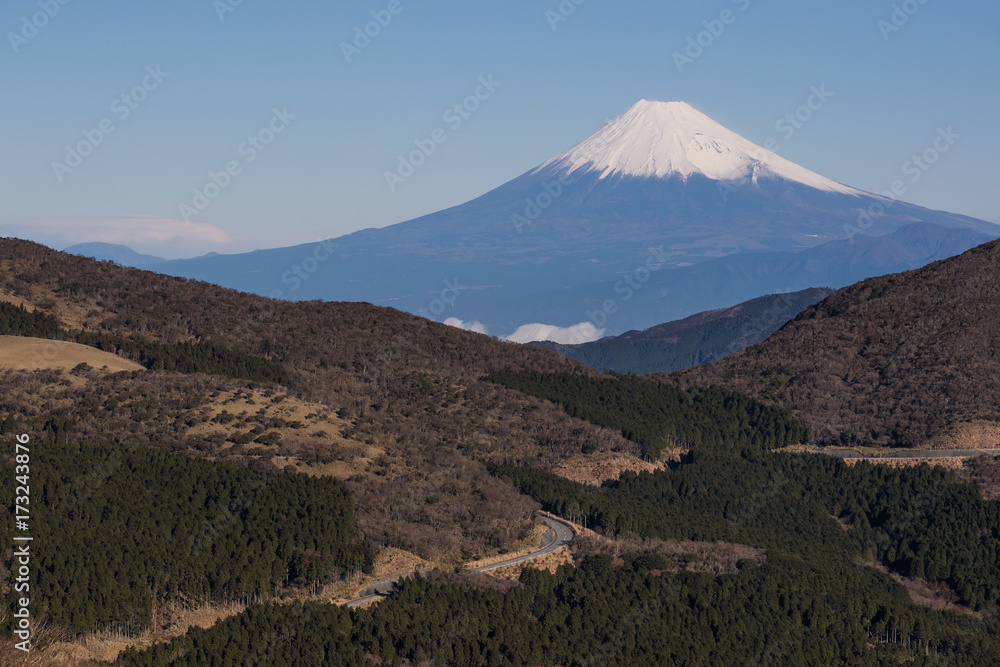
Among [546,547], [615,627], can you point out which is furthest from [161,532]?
[615,627]

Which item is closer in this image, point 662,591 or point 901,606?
point 662,591

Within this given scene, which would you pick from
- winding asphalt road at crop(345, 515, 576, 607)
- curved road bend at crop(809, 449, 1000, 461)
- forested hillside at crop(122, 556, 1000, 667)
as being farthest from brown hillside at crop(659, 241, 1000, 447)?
winding asphalt road at crop(345, 515, 576, 607)

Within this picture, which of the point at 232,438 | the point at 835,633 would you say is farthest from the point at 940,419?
the point at 232,438

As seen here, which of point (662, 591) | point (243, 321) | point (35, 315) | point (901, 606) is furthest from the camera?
point (243, 321)

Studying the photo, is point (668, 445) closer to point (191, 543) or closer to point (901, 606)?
point (901, 606)

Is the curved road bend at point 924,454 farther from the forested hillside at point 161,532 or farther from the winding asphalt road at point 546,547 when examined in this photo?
the forested hillside at point 161,532

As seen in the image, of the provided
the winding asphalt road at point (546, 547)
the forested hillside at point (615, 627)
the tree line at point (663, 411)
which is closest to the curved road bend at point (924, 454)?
the tree line at point (663, 411)
